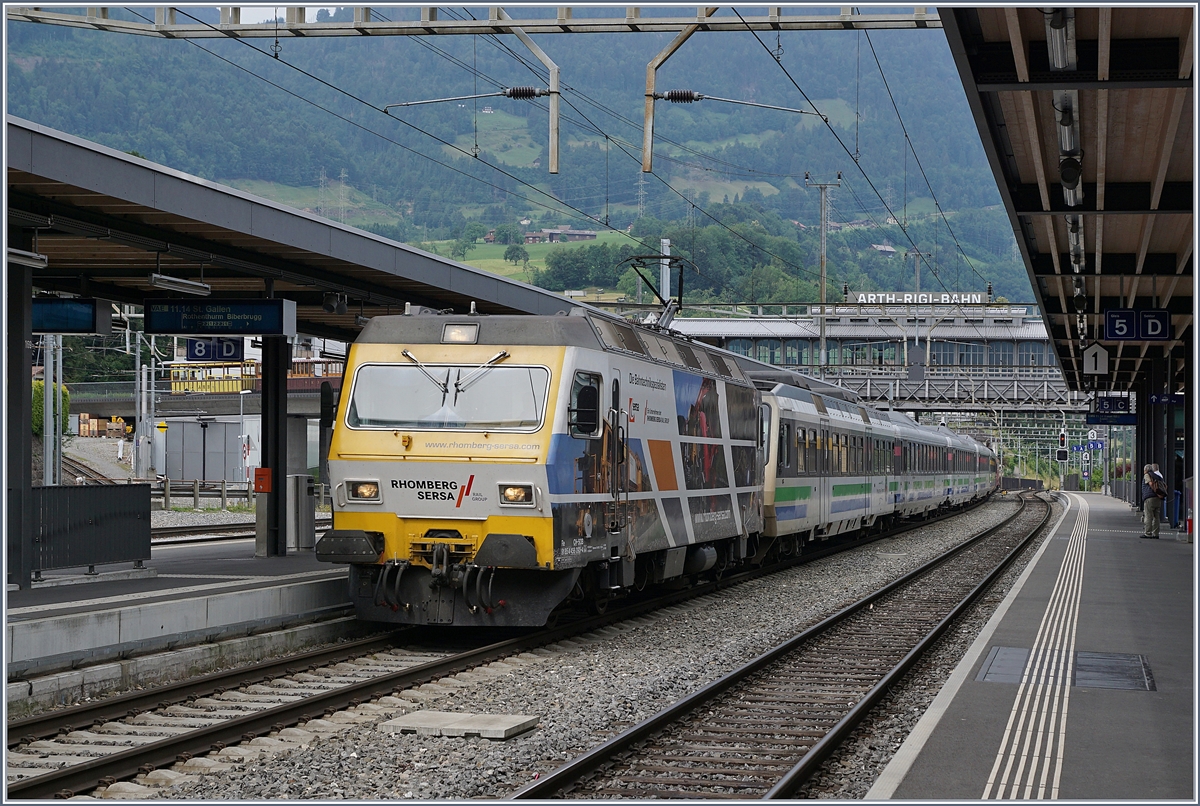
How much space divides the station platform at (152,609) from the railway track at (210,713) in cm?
80

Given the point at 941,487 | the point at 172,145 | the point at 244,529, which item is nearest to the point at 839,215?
the point at 172,145

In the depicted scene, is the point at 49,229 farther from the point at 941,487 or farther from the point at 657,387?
the point at 941,487

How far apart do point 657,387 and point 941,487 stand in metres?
33.1

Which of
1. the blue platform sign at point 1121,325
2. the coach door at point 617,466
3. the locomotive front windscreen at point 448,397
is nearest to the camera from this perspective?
the locomotive front windscreen at point 448,397

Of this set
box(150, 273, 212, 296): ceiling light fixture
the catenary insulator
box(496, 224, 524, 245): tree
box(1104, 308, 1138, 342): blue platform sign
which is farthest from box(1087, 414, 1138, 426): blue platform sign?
box(496, 224, 524, 245): tree

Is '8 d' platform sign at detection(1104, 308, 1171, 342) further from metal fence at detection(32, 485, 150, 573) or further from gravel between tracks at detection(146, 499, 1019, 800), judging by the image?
metal fence at detection(32, 485, 150, 573)

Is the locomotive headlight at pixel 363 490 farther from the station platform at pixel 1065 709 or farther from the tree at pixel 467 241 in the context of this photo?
the tree at pixel 467 241

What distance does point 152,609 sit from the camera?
11055 mm

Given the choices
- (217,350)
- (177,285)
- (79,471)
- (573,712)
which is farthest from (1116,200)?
(79,471)

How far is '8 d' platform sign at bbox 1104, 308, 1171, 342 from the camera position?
21.7m

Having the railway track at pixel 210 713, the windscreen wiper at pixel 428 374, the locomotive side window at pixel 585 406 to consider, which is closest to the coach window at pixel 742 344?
the locomotive side window at pixel 585 406

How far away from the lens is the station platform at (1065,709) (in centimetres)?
732

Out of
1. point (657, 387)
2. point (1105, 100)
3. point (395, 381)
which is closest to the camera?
point (1105, 100)

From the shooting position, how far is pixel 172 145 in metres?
156
